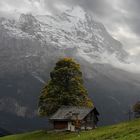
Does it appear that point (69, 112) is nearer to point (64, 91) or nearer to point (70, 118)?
point (70, 118)


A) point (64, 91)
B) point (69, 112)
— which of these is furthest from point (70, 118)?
point (64, 91)

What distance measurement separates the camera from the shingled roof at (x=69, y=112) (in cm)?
11750

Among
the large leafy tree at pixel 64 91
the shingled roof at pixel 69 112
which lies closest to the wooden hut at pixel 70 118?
the shingled roof at pixel 69 112

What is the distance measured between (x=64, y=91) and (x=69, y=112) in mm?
8398

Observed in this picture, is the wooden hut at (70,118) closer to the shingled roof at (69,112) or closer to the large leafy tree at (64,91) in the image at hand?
the shingled roof at (69,112)

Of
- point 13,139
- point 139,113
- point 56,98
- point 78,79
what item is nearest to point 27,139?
point 13,139

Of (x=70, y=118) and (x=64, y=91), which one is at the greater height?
(x=64, y=91)

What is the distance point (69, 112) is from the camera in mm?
116875

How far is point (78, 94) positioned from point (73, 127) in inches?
462

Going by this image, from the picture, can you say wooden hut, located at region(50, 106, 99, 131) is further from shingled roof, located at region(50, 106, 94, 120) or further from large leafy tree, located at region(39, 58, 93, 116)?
large leafy tree, located at region(39, 58, 93, 116)

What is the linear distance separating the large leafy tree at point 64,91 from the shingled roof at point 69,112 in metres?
3.61

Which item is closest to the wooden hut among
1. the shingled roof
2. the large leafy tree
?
the shingled roof

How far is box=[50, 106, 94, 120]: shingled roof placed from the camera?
118 metres

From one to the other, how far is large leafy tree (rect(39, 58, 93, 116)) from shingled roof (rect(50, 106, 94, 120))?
3.61m
